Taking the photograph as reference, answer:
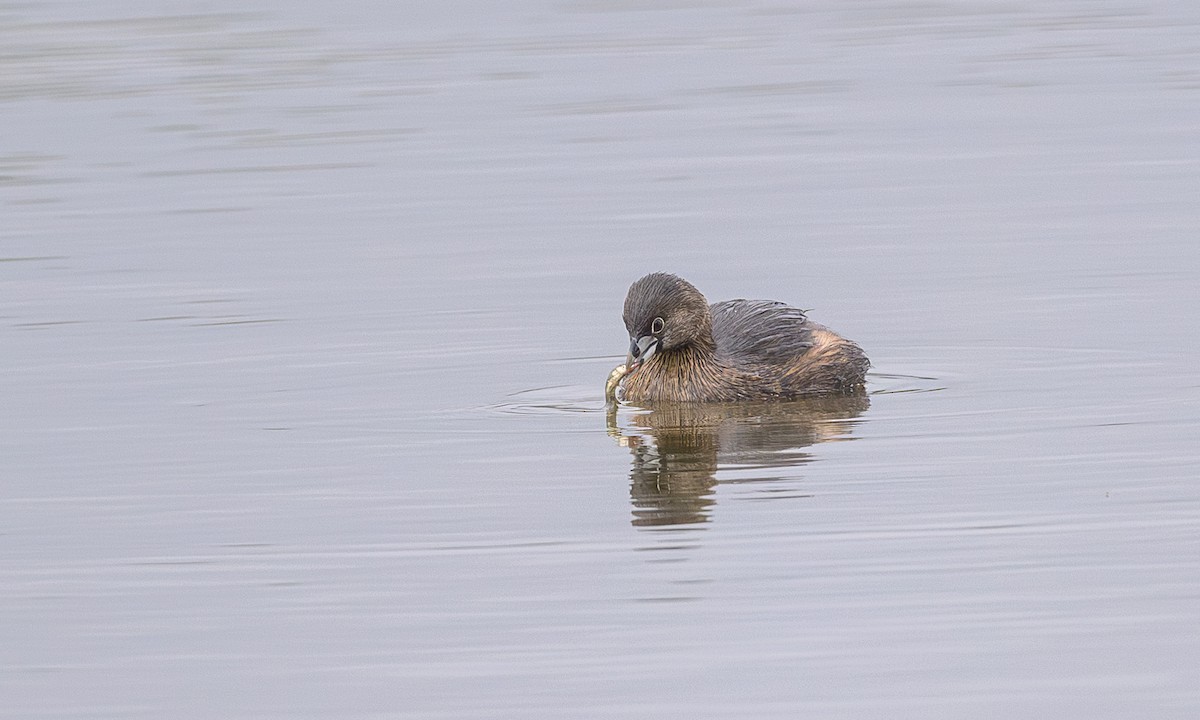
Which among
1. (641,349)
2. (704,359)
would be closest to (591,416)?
(641,349)

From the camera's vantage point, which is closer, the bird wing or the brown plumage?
the brown plumage

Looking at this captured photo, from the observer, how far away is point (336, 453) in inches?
492

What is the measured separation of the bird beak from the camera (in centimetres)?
1375

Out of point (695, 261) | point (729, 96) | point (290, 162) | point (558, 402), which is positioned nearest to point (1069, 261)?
point (695, 261)

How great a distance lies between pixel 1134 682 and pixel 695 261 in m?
10.2

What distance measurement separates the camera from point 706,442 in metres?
12.8

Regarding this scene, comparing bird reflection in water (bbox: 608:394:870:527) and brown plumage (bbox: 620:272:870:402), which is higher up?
brown plumage (bbox: 620:272:870:402)

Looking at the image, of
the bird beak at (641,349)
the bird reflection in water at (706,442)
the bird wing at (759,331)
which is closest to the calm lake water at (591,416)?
the bird reflection in water at (706,442)

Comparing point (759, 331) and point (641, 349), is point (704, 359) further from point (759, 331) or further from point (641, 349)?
point (759, 331)

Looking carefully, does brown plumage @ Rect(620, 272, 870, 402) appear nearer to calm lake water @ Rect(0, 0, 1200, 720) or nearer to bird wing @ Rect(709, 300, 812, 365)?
bird wing @ Rect(709, 300, 812, 365)

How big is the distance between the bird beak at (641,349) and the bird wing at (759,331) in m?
0.46

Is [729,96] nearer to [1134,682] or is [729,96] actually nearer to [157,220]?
[157,220]

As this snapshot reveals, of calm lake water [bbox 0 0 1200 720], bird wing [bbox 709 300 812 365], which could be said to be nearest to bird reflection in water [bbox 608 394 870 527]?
calm lake water [bbox 0 0 1200 720]

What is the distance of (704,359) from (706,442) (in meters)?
1.39
